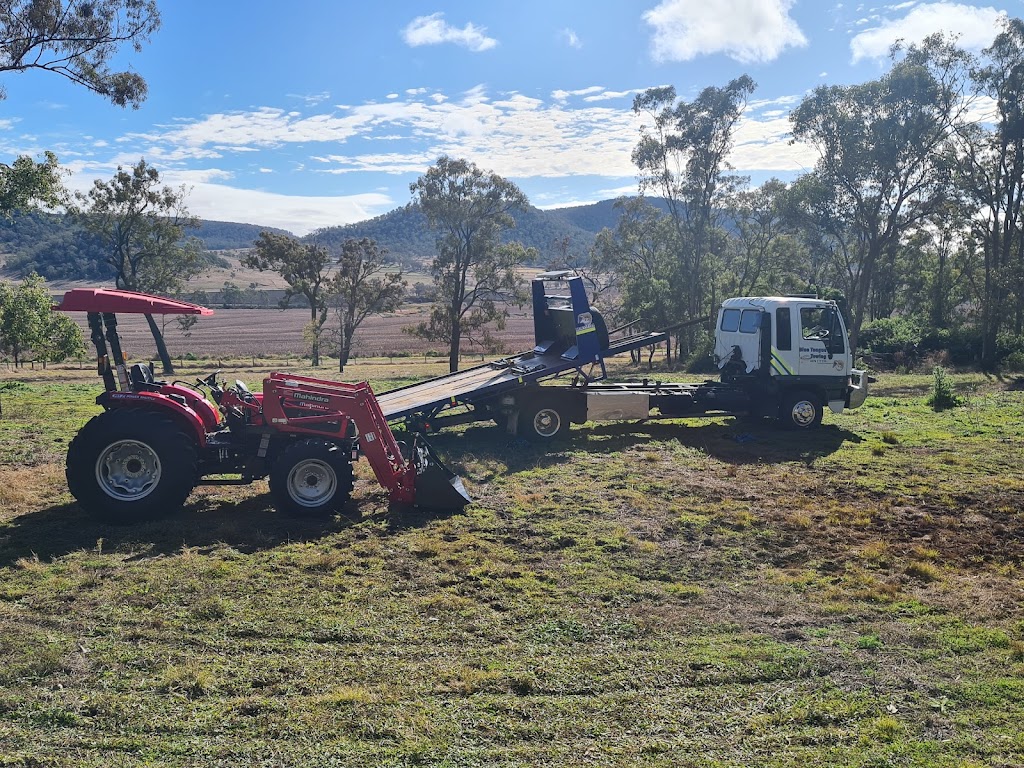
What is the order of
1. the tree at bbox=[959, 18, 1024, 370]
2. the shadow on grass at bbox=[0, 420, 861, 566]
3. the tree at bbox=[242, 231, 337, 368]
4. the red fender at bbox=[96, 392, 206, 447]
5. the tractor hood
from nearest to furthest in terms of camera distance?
the shadow on grass at bbox=[0, 420, 861, 566], the tractor hood, the red fender at bbox=[96, 392, 206, 447], the tree at bbox=[959, 18, 1024, 370], the tree at bbox=[242, 231, 337, 368]

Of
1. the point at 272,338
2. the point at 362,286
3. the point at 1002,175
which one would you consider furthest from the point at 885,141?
the point at 272,338

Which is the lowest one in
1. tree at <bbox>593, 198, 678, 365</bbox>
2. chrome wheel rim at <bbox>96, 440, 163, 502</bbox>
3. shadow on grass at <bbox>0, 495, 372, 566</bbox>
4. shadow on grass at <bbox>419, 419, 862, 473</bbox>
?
shadow on grass at <bbox>0, 495, 372, 566</bbox>

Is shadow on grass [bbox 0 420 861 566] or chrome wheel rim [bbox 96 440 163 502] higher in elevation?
chrome wheel rim [bbox 96 440 163 502]

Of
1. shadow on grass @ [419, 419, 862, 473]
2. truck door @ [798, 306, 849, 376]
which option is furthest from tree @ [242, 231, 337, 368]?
truck door @ [798, 306, 849, 376]

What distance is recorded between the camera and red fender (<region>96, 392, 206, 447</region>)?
8438 mm

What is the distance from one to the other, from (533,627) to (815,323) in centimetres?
1037

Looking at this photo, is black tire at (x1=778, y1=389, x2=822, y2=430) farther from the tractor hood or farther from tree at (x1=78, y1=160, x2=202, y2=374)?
tree at (x1=78, y1=160, x2=202, y2=374)

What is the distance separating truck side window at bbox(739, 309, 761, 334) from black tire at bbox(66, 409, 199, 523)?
33.5 feet

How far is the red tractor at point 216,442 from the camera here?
8.18 meters

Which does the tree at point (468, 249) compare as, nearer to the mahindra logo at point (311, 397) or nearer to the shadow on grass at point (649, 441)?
the shadow on grass at point (649, 441)

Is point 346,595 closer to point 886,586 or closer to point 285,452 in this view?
point 285,452

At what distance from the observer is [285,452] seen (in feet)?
27.8

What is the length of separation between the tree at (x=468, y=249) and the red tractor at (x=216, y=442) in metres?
24.9

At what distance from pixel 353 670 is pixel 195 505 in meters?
5.06
